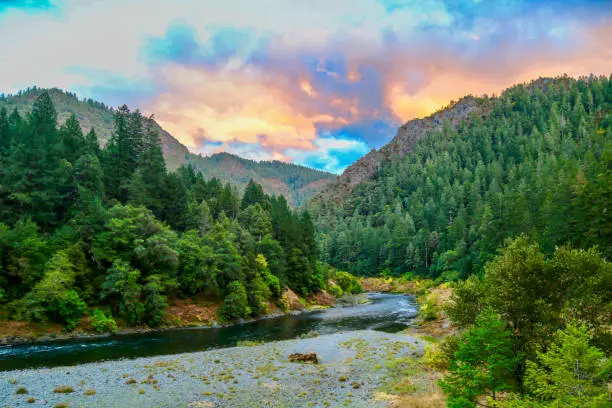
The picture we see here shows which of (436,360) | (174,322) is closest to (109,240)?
(174,322)

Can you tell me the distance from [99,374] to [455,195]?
161314 millimetres

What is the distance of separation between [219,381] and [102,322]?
26097 millimetres

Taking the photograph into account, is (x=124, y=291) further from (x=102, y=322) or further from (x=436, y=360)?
(x=436, y=360)

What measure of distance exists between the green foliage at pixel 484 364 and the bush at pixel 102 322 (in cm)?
4146

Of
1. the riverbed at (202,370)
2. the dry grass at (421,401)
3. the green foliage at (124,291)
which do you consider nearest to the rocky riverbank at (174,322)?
the green foliage at (124,291)

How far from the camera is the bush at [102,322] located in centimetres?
4478

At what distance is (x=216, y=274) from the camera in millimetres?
59750

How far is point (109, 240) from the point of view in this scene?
170 ft

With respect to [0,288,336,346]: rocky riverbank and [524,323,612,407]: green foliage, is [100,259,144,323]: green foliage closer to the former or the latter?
[0,288,336,346]: rocky riverbank

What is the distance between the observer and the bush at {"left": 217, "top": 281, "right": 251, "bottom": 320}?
58562mm

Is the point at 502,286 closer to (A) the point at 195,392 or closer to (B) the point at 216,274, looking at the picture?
(A) the point at 195,392

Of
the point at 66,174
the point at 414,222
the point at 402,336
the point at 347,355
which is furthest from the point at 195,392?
the point at 414,222

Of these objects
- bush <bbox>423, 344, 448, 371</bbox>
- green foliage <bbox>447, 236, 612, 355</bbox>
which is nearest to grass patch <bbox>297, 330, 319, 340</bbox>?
bush <bbox>423, 344, 448, 371</bbox>

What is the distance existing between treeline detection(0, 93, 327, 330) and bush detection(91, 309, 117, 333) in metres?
0.16
